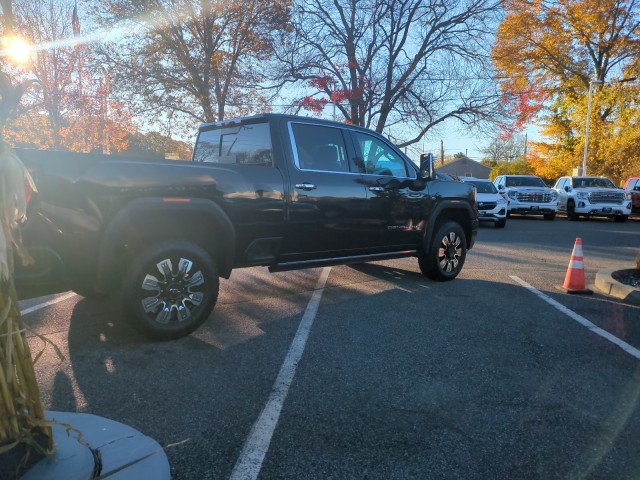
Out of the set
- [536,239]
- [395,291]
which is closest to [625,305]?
[395,291]

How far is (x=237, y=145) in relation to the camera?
5.48 m

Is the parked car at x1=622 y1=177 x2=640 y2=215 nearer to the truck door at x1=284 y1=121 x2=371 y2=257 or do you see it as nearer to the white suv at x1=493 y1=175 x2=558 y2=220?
the white suv at x1=493 y1=175 x2=558 y2=220

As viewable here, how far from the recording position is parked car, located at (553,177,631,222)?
746 inches

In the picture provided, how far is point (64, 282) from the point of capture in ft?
12.1

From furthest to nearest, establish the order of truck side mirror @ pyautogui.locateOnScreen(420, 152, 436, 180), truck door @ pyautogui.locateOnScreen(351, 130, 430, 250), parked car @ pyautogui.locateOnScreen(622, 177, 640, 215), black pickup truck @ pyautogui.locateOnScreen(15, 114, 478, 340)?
parked car @ pyautogui.locateOnScreen(622, 177, 640, 215), truck side mirror @ pyautogui.locateOnScreen(420, 152, 436, 180), truck door @ pyautogui.locateOnScreen(351, 130, 430, 250), black pickup truck @ pyautogui.locateOnScreen(15, 114, 478, 340)

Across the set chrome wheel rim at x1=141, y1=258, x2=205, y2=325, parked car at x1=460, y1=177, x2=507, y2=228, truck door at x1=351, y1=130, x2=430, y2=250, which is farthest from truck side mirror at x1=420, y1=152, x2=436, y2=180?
parked car at x1=460, y1=177, x2=507, y2=228

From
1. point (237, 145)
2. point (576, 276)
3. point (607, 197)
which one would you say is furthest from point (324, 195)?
point (607, 197)

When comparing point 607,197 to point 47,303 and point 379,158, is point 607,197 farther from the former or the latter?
point 47,303

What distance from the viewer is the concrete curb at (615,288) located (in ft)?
19.6

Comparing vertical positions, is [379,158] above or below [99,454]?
above

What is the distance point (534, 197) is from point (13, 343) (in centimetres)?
2030

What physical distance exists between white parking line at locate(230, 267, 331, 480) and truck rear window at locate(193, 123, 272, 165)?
1.90 meters

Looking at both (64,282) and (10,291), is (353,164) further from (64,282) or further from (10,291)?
(10,291)

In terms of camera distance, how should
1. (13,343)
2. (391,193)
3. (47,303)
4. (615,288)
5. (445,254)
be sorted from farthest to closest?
1. (445,254)
2. (615,288)
3. (391,193)
4. (47,303)
5. (13,343)
